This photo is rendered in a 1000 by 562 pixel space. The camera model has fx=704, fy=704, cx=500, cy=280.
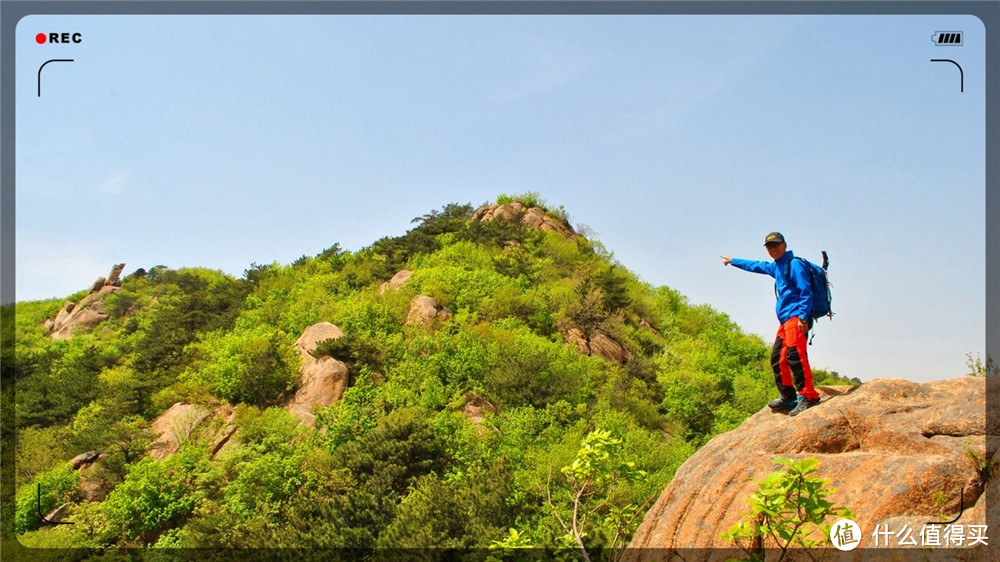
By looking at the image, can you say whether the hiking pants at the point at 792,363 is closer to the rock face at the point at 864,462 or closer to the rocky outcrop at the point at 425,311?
the rock face at the point at 864,462

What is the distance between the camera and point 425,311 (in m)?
25.1

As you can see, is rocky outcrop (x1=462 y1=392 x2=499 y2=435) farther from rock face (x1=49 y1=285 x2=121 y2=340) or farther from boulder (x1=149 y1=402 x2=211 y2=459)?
rock face (x1=49 y1=285 x2=121 y2=340)

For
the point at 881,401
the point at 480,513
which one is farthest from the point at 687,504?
the point at 480,513

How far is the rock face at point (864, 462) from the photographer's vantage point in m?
5.66

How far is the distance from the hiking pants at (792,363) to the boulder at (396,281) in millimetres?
21784

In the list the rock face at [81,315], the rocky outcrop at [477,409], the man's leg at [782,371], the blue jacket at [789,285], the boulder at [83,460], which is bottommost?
the boulder at [83,460]

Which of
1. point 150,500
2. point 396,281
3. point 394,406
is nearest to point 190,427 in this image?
point 150,500

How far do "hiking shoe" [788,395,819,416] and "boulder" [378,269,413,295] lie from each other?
72.1 feet

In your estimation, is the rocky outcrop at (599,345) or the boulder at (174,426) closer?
the boulder at (174,426)

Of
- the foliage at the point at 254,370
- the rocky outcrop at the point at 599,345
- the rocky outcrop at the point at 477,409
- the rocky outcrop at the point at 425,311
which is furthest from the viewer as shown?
the rocky outcrop at the point at 599,345

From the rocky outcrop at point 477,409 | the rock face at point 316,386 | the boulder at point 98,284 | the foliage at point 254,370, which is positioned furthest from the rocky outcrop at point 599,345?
the boulder at point 98,284

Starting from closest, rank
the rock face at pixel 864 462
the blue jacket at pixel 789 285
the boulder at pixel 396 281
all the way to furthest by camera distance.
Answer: the rock face at pixel 864 462 → the blue jacket at pixel 789 285 → the boulder at pixel 396 281

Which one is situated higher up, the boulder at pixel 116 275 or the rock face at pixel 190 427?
the boulder at pixel 116 275

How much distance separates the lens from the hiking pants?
7383mm
